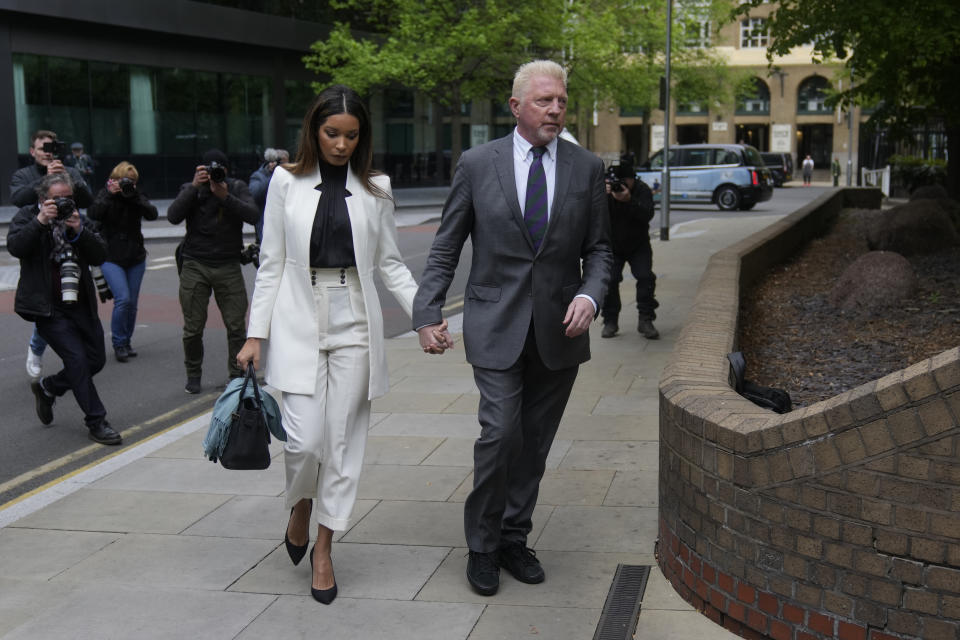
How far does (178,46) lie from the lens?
3600 centimetres

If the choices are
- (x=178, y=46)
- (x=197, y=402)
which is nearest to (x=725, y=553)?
(x=197, y=402)

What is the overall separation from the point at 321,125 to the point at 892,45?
9.35 metres

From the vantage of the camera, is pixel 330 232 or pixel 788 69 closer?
pixel 330 232

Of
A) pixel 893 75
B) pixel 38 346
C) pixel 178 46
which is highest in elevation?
pixel 178 46

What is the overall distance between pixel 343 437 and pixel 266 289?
66 centimetres

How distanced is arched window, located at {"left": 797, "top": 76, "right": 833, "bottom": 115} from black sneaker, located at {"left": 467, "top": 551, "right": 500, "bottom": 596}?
63695 mm

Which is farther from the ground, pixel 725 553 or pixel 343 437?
pixel 343 437

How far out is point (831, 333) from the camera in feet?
27.8

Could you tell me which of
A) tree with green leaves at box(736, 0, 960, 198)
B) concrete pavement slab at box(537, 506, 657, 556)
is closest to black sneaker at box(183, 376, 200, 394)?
concrete pavement slab at box(537, 506, 657, 556)

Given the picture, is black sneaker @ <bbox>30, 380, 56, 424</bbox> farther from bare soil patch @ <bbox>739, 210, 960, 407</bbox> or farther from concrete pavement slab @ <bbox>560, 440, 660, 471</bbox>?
bare soil patch @ <bbox>739, 210, 960, 407</bbox>

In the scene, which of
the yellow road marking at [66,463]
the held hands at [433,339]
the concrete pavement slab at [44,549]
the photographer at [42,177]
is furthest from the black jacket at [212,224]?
the held hands at [433,339]

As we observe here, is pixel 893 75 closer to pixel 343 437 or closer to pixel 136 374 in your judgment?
pixel 136 374

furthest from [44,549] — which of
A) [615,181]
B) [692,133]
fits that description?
[692,133]

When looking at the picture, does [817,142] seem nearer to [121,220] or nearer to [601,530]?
[121,220]
